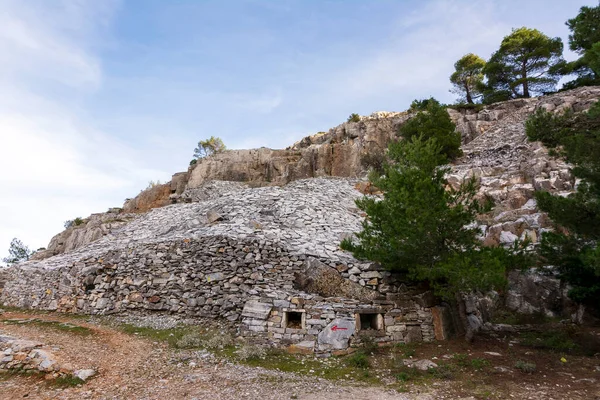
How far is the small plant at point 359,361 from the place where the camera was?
1012cm

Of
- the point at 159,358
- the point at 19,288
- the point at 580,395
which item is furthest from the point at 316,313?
the point at 19,288

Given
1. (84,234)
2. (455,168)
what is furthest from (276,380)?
(84,234)

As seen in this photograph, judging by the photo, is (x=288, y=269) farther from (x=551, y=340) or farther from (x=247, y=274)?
(x=551, y=340)

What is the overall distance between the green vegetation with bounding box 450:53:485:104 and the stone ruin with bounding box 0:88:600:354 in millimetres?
17325

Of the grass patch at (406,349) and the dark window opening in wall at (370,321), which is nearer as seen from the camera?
the grass patch at (406,349)

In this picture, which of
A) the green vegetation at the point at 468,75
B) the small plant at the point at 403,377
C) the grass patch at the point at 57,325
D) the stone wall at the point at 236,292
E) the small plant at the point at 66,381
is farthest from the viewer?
the green vegetation at the point at 468,75

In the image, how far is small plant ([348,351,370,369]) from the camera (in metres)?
10.1

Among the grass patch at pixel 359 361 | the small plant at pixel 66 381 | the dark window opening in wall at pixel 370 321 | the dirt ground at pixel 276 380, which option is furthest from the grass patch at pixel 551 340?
the small plant at pixel 66 381

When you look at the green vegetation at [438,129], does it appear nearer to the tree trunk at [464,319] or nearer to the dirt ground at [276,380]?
the tree trunk at [464,319]

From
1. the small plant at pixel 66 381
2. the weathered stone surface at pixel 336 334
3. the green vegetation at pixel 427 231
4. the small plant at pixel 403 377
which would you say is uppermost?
the green vegetation at pixel 427 231

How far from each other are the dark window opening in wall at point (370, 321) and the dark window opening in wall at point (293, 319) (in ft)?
7.00

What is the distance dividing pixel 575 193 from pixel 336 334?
913 centimetres

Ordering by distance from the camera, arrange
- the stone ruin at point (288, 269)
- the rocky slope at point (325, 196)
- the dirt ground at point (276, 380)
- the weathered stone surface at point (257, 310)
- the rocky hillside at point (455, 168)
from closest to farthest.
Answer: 1. the dirt ground at point (276, 380)
2. the stone ruin at point (288, 269)
3. the weathered stone surface at point (257, 310)
4. the rocky slope at point (325, 196)
5. the rocky hillside at point (455, 168)

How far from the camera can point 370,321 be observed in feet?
41.4
